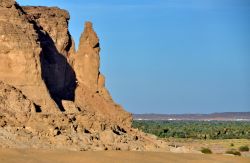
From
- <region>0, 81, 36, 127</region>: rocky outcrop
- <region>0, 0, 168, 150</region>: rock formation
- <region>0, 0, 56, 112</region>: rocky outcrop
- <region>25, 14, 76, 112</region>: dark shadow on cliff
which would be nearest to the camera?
<region>0, 81, 36, 127</region>: rocky outcrop

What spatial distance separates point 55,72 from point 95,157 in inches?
426

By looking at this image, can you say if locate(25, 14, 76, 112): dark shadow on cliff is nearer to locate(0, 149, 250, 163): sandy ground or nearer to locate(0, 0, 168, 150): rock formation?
locate(0, 0, 168, 150): rock formation

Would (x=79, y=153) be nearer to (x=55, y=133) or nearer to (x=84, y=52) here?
(x=55, y=133)

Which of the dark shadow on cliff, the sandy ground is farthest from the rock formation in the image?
the sandy ground

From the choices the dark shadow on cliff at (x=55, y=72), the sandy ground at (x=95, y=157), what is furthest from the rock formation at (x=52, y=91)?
the sandy ground at (x=95, y=157)

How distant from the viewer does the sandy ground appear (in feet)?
90.9

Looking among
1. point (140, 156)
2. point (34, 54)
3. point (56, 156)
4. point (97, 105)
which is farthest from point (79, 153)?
point (97, 105)

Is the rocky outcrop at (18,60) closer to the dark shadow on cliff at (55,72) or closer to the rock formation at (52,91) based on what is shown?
the rock formation at (52,91)

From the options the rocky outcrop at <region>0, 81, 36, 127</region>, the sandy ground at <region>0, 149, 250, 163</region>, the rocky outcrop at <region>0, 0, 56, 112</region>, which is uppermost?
the rocky outcrop at <region>0, 0, 56, 112</region>

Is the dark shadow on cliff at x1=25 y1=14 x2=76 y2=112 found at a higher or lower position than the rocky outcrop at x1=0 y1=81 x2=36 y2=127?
higher

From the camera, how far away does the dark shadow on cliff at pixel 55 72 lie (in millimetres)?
38319

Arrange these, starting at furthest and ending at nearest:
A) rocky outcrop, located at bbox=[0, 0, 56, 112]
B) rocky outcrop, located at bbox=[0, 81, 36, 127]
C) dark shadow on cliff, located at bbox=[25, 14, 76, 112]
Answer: dark shadow on cliff, located at bbox=[25, 14, 76, 112] → rocky outcrop, located at bbox=[0, 0, 56, 112] → rocky outcrop, located at bbox=[0, 81, 36, 127]

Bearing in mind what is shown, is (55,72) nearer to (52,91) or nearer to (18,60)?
(52,91)

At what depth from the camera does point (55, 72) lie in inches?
1569
